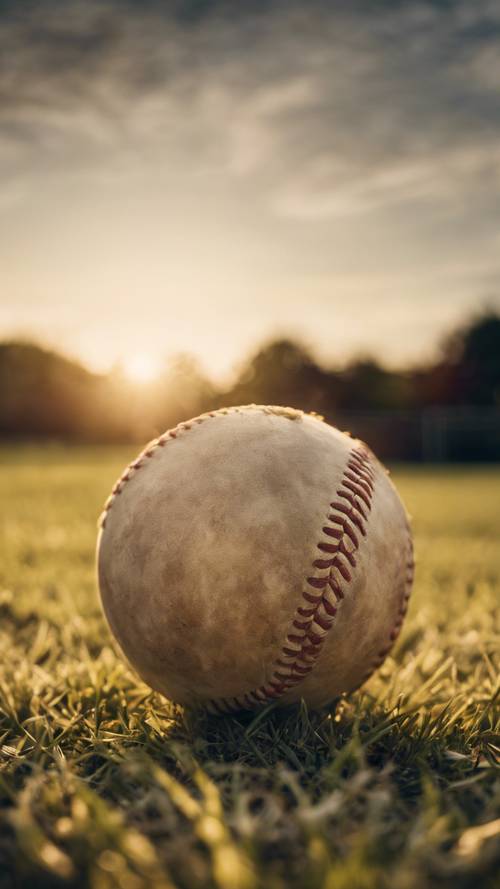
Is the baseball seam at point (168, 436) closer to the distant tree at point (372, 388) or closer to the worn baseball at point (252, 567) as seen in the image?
the worn baseball at point (252, 567)

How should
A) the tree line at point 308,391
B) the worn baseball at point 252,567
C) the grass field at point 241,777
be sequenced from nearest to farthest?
the grass field at point 241,777 < the worn baseball at point 252,567 < the tree line at point 308,391

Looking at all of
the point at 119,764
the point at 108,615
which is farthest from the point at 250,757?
the point at 108,615

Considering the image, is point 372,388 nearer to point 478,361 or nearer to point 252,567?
point 478,361

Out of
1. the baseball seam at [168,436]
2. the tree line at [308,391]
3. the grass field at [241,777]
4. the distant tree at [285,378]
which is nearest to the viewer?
the grass field at [241,777]

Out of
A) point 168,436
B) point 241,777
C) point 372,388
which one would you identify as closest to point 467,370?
point 372,388

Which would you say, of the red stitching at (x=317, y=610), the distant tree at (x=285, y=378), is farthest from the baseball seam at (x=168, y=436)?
the distant tree at (x=285, y=378)

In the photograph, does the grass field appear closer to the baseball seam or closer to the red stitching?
the red stitching

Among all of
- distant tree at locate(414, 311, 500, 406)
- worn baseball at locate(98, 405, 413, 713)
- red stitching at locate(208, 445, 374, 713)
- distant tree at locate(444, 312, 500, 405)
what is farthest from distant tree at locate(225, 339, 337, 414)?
red stitching at locate(208, 445, 374, 713)

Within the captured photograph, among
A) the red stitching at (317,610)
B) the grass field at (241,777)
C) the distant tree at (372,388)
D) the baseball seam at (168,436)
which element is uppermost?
the distant tree at (372,388)
